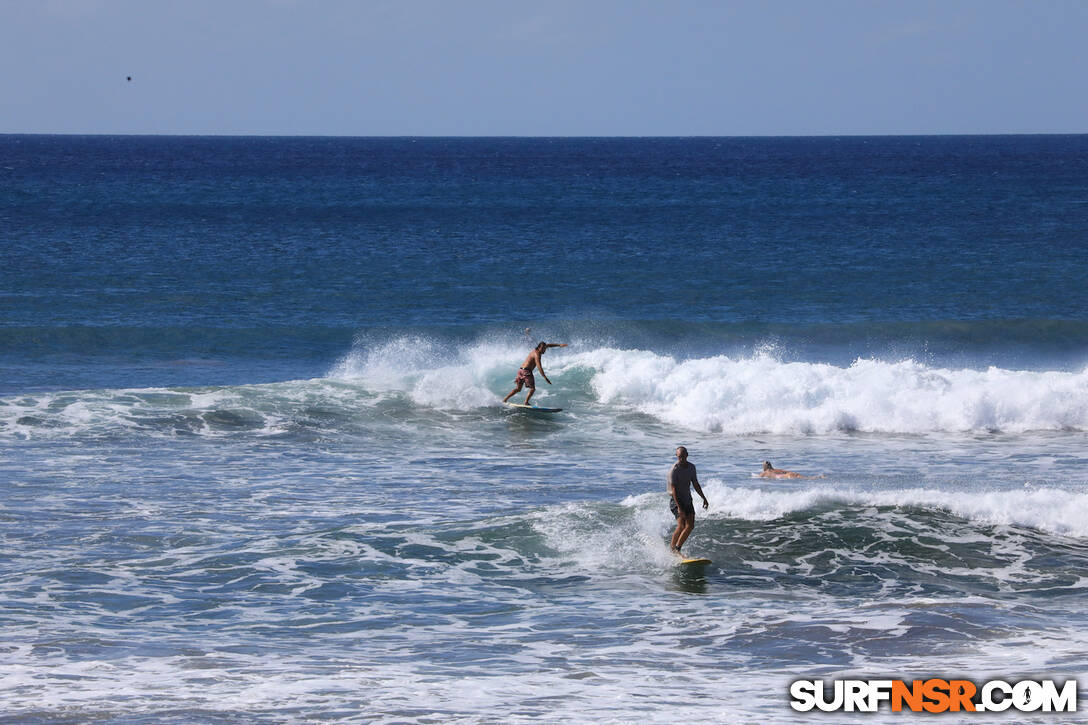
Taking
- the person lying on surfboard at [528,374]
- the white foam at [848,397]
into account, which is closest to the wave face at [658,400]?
the white foam at [848,397]

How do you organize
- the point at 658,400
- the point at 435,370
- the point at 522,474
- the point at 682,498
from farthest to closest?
the point at 435,370 → the point at 658,400 → the point at 522,474 → the point at 682,498

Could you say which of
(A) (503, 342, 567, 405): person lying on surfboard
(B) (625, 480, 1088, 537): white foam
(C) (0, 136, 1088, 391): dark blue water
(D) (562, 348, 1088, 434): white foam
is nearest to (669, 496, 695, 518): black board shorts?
(B) (625, 480, 1088, 537): white foam

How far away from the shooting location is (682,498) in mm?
16469

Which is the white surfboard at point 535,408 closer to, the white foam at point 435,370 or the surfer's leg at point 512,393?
the surfer's leg at point 512,393

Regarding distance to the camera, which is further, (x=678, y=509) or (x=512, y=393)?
(x=512, y=393)

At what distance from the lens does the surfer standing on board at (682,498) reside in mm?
16328

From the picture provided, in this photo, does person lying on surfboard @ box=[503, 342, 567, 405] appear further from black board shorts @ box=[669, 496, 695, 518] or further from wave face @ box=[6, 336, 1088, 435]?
black board shorts @ box=[669, 496, 695, 518]

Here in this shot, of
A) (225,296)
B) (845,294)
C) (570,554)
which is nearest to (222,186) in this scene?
(225,296)

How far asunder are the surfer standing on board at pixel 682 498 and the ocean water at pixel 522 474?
62 cm

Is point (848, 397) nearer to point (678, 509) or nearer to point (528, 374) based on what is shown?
point (528, 374)

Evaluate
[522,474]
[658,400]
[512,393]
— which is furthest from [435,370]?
[522,474]

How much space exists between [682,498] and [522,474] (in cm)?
520

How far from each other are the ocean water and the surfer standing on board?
62cm

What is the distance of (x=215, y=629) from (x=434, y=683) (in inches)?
120
